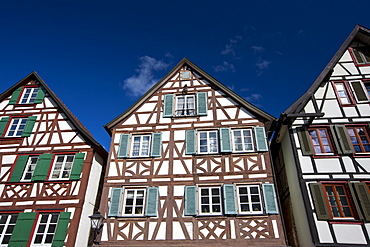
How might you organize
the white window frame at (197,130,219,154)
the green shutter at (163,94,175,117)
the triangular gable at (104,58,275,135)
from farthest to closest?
1. the green shutter at (163,94,175,117)
2. the triangular gable at (104,58,275,135)
3. the white window frame at (197,130,219,154)

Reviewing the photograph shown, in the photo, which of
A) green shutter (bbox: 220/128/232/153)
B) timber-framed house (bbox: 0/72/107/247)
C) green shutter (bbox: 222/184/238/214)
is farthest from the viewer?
green shutter (bbox: 220/128/232/153)

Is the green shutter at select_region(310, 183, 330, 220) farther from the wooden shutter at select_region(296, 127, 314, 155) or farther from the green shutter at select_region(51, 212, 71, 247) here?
the green shutter at select_region(51, 212, 71, 247)

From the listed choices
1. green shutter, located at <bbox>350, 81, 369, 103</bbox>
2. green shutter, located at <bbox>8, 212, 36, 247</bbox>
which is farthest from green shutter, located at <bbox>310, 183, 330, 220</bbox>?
green shutter, located at <bbox>8, 212, 36, 247</bbox>

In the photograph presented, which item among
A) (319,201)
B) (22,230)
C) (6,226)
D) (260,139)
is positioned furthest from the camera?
(260,139)

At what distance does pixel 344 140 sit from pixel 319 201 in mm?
2950

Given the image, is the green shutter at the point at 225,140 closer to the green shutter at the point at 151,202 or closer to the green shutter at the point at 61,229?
the green shutter at the point at 151,202

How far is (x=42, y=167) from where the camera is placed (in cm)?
1280

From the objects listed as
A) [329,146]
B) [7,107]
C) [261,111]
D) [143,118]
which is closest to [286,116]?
[261,111]

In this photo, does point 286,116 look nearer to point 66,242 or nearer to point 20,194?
point 66,242

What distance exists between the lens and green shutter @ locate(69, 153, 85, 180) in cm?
1253

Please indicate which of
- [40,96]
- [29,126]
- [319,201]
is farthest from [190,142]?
[40,96]

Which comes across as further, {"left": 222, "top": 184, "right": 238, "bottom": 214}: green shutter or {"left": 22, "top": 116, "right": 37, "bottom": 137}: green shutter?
{"left": 22, "top": 116, "right": 37, "bottom": 137}: green shutter

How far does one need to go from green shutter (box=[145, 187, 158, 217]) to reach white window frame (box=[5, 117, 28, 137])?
24.4 feet

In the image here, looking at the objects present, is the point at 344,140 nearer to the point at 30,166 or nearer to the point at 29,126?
the point at 30,166
